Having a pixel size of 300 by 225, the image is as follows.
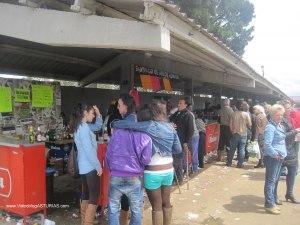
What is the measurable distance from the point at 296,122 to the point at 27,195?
5.75 m

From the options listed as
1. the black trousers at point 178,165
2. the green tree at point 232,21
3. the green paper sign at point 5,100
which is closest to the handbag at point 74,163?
the green paper sign at point 5,100

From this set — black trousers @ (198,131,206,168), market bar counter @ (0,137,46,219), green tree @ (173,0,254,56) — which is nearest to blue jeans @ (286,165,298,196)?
black trousers @ (198,131,206,168)

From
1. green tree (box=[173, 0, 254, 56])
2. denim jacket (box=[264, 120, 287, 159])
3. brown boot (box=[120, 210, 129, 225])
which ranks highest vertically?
green tree (box=[173, 0, 254, 56])

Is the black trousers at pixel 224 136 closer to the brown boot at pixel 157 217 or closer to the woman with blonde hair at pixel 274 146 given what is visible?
the woman with blonde hair at pixel 274 146

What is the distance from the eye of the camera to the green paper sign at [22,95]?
757cm

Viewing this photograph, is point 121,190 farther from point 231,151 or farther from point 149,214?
point 231,151

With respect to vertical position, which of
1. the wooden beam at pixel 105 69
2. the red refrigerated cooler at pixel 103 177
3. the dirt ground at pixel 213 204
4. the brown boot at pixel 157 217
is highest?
the wooden beam at pixel 105 69

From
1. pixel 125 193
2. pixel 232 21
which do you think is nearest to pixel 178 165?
pixel 125 193

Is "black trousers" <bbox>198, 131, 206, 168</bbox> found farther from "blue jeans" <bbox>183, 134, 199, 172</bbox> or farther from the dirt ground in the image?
the dirt ground

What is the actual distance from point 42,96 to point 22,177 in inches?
122

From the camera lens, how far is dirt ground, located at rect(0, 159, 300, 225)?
6422mm

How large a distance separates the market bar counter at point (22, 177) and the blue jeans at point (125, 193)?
4.90 feet

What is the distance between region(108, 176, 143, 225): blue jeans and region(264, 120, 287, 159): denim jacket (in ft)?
9.53

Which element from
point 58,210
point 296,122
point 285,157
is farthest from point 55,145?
point 296,122
